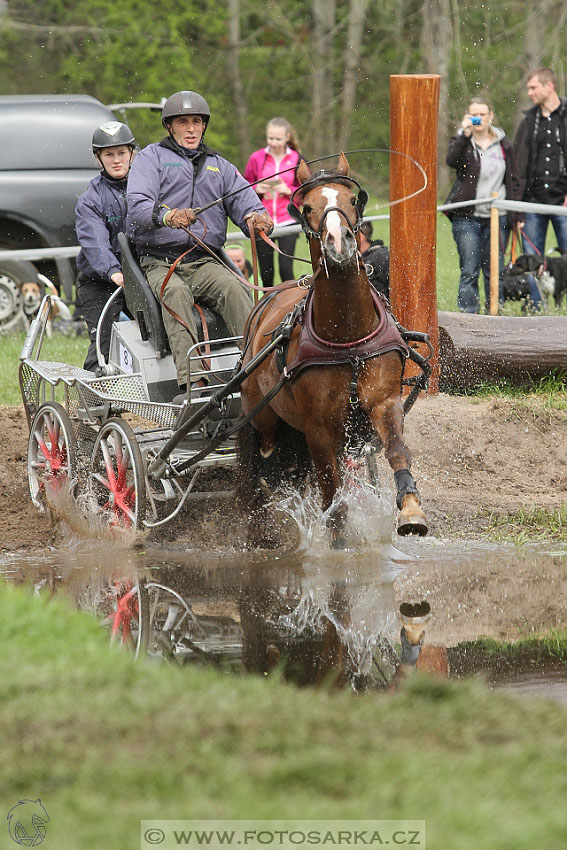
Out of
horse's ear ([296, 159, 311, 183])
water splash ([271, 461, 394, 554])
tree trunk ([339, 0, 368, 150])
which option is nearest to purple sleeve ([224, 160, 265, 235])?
horse's ear ([296, 159, 311, 183])

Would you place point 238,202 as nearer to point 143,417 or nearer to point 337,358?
point 143,417

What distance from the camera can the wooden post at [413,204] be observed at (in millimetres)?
8625

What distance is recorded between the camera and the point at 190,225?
279 inches

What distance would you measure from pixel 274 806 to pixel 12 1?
2776 centimetres

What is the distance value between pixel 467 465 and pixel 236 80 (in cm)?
2068

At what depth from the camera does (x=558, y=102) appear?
1216 cm

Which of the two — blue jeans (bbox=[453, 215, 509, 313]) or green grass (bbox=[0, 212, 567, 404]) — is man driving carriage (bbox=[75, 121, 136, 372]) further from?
blue jeans (bbox=[453, 215, 509, 313])

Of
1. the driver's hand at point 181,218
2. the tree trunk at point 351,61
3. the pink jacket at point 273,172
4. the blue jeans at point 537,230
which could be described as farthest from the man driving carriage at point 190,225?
the tree trunk at point 351,61

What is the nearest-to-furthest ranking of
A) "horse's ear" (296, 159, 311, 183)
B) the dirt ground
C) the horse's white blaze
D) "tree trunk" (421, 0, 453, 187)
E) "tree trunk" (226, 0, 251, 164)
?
the horse's white blaze → "horse's ear" (296, 159, 311, 183) → the dirt ground → "tree trunk" (421, 0, 453, 187) → "tree trunk" (226, 0, 251, 164)

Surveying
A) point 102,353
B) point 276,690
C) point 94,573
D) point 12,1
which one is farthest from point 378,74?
point 276,690

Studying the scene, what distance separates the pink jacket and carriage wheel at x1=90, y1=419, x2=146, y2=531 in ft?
16.7

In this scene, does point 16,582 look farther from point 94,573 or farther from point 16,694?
point 16,694

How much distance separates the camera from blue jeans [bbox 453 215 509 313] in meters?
11.6

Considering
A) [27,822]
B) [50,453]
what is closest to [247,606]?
[27,822]
